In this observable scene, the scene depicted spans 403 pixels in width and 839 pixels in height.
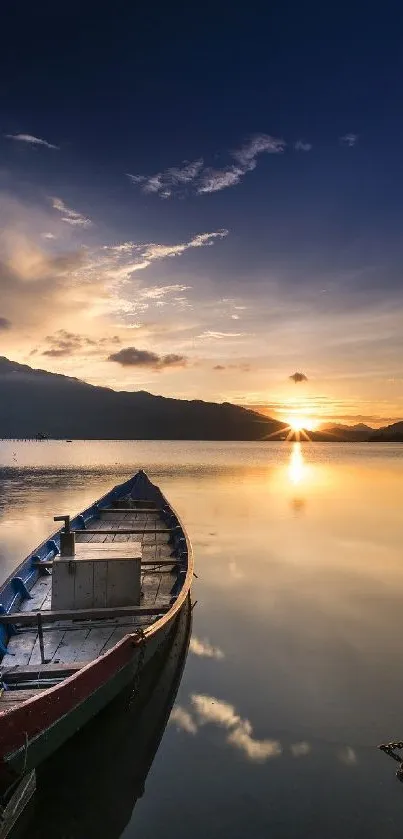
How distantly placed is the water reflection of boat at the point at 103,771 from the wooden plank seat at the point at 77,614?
1.66 meters

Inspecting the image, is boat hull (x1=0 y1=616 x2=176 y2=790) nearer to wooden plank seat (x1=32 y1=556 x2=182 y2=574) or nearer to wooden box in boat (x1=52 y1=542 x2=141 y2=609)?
wooden box in boat (x1=52 y1=542 x2=141 y2=609)

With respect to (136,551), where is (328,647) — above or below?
below

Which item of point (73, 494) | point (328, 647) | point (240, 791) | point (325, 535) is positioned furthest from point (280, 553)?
point (73, 494)

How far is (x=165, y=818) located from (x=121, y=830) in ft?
2.65

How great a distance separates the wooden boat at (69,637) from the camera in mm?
7804

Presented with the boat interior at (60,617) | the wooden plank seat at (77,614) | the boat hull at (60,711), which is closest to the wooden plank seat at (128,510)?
the boat interior at (60,617)

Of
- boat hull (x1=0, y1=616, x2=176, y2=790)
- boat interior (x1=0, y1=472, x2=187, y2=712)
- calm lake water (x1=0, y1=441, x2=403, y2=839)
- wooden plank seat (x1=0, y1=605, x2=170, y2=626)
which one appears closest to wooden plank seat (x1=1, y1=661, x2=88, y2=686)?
boat interior (x1=0, y1=472, x2=187, y2=712)

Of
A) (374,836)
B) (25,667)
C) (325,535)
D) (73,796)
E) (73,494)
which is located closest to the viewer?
(374,836)

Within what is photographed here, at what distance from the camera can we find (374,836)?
9.05 metres

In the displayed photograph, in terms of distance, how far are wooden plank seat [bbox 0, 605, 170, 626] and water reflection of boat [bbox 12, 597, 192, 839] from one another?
166 centimetres

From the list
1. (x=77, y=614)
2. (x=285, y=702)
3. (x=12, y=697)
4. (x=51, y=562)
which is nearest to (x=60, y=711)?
(x=12, y=697)

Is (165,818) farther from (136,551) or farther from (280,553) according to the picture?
(280,553)

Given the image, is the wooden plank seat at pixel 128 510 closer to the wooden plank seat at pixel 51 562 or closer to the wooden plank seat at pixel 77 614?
the wooden plank seat at pixel 51 562

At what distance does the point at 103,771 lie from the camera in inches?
417
